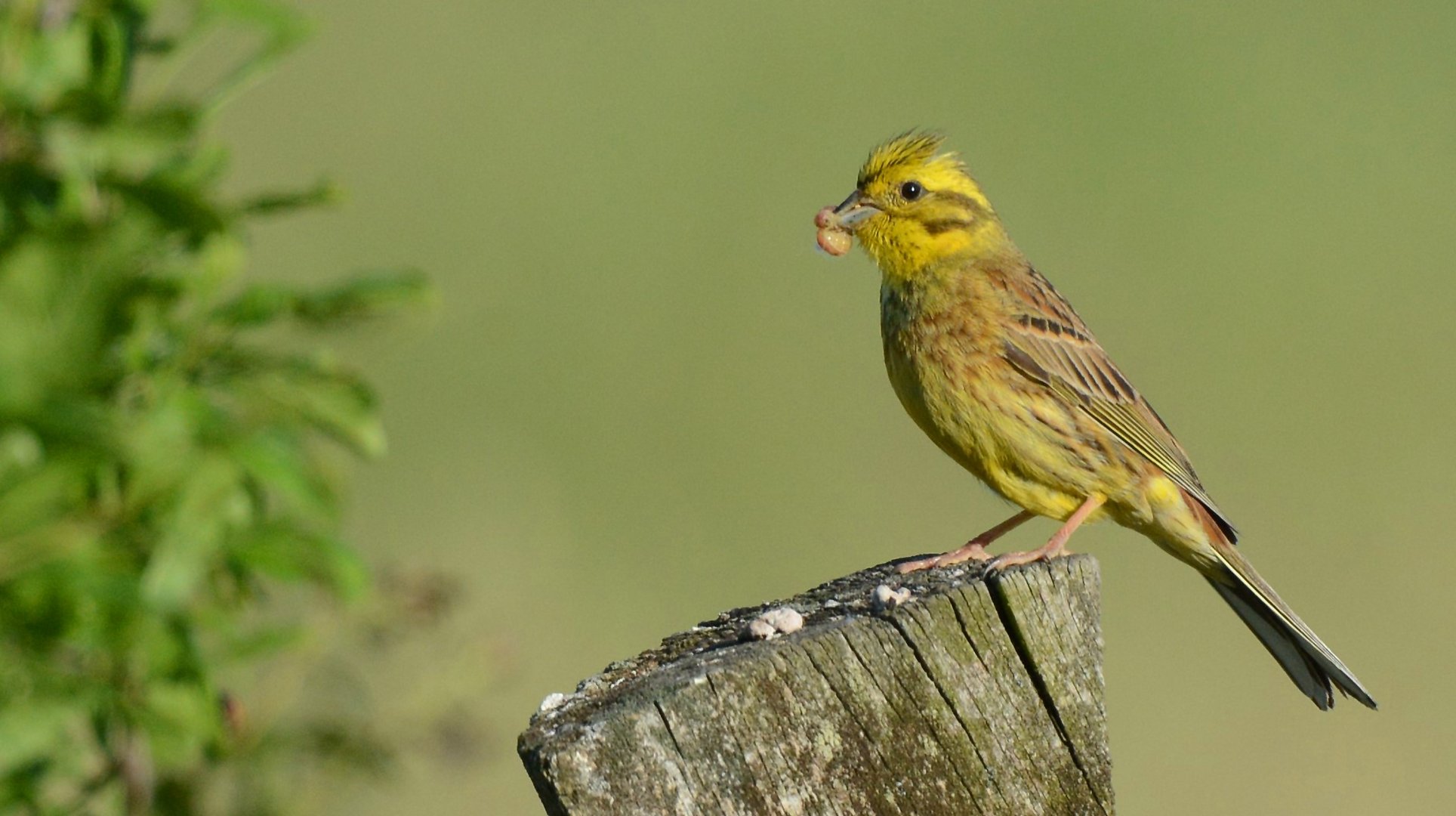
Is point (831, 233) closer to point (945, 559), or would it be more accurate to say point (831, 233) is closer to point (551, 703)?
point (945, 559)

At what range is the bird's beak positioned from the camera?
5.34m

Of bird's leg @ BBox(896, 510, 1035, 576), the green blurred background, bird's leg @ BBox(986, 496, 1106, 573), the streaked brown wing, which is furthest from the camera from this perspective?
the green blurred background

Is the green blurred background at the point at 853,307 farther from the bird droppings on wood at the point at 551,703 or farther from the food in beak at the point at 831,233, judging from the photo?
the bird droppings on wood at the point at 551,703

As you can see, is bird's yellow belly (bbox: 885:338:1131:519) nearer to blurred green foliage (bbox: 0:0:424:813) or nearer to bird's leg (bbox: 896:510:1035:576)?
bird's leg (bbox: 896:510:1035:576)

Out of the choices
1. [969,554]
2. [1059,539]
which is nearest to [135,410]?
[969,554]

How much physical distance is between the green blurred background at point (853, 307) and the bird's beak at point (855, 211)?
2536 millimetres

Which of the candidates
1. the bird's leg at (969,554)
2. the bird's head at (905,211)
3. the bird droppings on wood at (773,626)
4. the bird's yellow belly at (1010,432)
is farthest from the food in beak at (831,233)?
the bird droppings on wood at (773,626)

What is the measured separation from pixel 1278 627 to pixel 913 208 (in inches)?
64.5

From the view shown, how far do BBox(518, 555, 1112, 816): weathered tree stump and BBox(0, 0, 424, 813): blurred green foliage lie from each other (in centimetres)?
83

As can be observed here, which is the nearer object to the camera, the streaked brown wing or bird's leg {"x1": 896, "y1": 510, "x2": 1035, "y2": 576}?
bird's leg {"x1": 896, "y1": 510, "x2": 1035, "y2": 576}

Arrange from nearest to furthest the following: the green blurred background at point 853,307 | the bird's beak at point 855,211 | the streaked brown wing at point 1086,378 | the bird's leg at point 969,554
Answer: the bird's leg at point 969,554
the streaked brown wing at point 1086,378
the bird's beak at point 855,211
the green blurred background at point 853,307

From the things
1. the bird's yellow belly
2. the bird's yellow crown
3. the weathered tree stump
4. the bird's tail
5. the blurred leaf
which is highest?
the bird's yellow crown

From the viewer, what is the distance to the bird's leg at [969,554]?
3752mm

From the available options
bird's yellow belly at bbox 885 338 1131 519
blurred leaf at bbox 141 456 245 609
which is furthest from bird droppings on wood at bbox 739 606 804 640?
bird's yellow belly at bbox 885 338 1131 519
